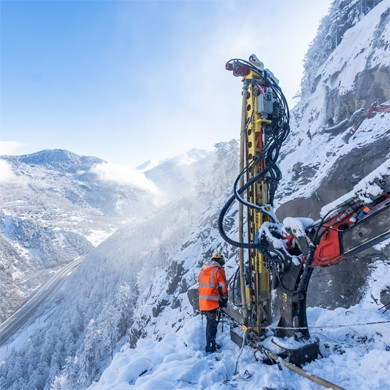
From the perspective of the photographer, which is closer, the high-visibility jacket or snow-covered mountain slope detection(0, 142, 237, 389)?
the high-visibility jacket

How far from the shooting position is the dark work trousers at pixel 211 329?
6328mm

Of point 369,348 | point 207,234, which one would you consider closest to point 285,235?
point 369,348

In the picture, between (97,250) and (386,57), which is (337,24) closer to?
(386,57)

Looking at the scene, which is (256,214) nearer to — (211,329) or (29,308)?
(211,329)

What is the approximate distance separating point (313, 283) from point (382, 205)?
16023 mm

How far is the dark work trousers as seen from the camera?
6.33m

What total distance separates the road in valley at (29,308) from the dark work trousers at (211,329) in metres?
103

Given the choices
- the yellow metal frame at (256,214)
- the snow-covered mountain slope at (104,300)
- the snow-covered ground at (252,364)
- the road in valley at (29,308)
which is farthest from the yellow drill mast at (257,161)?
the road in valley at (29,308)

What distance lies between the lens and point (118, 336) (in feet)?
174

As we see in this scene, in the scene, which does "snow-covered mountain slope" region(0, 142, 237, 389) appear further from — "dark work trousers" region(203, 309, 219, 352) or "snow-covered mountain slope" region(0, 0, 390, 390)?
"dark work trousers" region(203, 309, 219, 352)

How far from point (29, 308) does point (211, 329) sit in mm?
122186

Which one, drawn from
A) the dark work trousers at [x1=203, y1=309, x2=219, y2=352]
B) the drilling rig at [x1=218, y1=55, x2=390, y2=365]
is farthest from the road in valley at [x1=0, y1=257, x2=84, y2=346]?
the drilling rig at [x1=218, y1=55, x2=390, y2=365]

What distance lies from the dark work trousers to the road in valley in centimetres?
10266

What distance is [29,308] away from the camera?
105 meters
